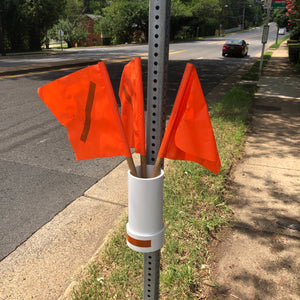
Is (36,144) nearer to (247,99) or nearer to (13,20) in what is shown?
(247,99)

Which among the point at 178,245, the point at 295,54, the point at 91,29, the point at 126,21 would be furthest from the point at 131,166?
the point at 91,29

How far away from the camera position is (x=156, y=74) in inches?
51.4

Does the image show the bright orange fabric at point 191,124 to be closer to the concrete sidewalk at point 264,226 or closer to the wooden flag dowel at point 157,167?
the wooden flag dowel at point 157,167

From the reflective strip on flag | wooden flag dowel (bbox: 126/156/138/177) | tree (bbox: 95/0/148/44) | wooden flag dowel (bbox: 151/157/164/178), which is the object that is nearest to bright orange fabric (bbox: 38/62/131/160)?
wooden flag dowel (bbox: 126/156/138/177)

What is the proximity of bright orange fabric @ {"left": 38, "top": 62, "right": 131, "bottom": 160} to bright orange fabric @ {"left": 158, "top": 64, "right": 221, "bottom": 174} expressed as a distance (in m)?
0.21

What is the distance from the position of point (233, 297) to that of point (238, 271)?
10.3 inches

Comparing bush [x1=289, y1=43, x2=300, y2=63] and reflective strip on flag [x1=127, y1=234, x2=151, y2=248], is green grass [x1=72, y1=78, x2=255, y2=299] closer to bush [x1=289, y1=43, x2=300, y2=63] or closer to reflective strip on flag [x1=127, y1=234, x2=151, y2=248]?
reflective strip on flag [x1=127, y1=234, x2=151, y2=248]

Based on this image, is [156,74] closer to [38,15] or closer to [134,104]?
[134,104]

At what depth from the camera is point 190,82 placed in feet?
3.99

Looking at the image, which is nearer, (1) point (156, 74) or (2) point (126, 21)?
(1) point (156, 74)

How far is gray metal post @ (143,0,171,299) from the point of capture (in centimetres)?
123

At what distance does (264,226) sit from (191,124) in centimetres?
204

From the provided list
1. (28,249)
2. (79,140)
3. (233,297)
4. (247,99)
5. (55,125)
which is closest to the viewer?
(79,140)

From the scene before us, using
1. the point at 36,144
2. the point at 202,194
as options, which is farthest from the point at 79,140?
the point at 36,144
